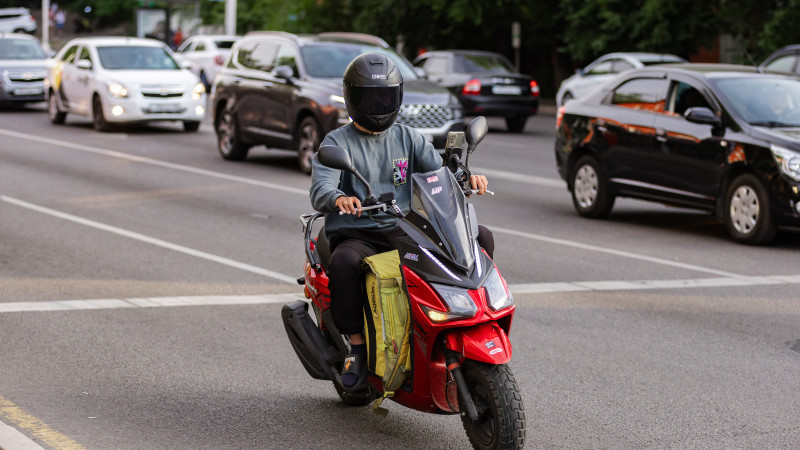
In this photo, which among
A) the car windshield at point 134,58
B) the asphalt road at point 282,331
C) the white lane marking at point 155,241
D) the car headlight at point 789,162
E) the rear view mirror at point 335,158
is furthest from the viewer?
the car windshield at point 134,58

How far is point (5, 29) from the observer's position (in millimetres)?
76750

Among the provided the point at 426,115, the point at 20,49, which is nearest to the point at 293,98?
the point at 426,115

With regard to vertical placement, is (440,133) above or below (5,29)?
above

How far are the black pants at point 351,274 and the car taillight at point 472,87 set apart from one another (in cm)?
2123

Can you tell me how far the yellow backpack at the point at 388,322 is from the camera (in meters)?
5.19

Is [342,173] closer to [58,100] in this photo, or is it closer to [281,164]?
[281,164]

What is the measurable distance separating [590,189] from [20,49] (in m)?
20.3

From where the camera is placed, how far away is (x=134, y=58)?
24234mm

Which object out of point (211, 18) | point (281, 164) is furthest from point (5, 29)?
point (281, 164)

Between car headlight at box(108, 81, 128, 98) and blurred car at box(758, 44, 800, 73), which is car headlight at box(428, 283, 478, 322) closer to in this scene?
blurred car at box(758, 44, 800, 73)

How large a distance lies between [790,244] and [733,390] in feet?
19.4

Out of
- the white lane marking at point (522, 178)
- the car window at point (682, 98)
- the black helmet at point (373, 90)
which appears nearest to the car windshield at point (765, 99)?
the car window at point (682, 98)

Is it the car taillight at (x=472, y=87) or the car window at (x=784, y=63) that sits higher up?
the car window at (x=784, y=63)

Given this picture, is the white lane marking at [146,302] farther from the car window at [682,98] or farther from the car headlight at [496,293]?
the car window at [682,98]
